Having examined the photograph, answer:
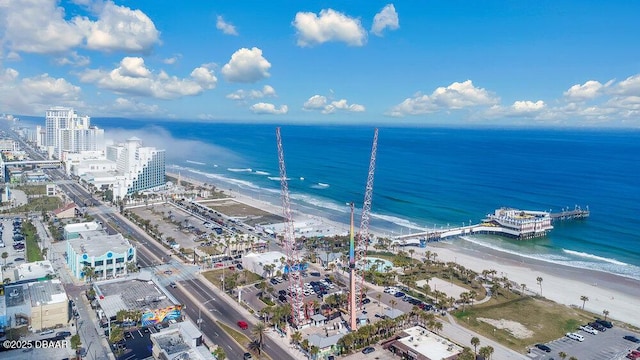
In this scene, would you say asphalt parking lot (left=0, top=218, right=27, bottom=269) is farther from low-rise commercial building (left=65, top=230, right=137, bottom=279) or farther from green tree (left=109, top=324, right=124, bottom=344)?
green tree (left=109, top=324, right=124, bottom=344)

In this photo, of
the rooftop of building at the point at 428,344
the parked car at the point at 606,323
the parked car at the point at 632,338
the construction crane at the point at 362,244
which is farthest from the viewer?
the construction crane at the point at 362,244

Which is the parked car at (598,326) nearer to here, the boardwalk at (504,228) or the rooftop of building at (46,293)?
the boardwalk at (504,228)

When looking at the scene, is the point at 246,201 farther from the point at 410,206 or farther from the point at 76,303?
the point at 76,303

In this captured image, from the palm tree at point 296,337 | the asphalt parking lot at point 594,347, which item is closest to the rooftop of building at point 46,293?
the palm tree at point 296,337

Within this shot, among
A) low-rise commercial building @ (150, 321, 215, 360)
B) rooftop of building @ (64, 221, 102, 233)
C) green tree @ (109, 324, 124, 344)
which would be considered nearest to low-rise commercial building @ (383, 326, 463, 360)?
low-rise commercial building @ (150, 321, 215, 360)

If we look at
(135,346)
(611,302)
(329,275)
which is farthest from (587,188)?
(135,346)
